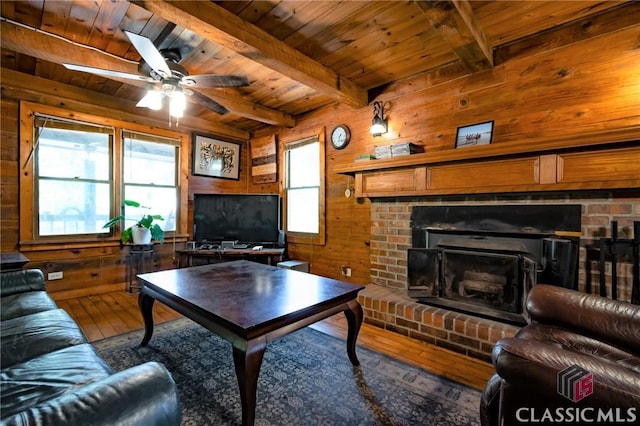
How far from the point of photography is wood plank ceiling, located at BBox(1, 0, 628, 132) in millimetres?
1961

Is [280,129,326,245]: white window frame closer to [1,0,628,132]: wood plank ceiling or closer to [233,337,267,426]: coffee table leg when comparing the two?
[1,0,628,132]: wood plank ceiling

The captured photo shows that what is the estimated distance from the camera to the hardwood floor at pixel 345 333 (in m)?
1.95

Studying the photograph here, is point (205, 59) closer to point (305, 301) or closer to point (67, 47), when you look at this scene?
point (67, 47)

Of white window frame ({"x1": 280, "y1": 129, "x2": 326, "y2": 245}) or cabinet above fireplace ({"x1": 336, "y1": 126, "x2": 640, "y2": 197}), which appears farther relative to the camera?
white window frame ({"x1": 280, "y1": 129, "x2": 326, "y2": 245})

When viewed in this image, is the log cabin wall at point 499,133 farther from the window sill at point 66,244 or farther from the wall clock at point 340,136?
the window sill at point 66,244

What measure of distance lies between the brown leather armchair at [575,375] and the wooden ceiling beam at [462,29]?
5.86 feet

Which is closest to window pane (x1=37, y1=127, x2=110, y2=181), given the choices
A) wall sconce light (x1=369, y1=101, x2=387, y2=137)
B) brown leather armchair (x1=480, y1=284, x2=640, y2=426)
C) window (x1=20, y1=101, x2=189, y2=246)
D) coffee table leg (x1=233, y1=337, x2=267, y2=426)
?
window (x1=20, y1=101, x2=189, y2=246)

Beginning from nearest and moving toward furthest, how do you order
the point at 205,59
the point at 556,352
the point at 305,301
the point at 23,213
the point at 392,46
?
the point at 556,352 < the point at 305,301 < the point at 392,46 < the point at 205,59 < the point at 23,213

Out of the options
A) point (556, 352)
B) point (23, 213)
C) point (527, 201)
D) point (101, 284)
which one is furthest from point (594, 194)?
point (23, 213)

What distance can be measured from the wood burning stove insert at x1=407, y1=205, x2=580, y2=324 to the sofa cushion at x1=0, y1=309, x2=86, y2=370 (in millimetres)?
2357

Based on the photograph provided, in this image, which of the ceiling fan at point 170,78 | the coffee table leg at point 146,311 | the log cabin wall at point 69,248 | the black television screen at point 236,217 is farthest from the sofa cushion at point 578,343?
the log cabin wall at point 69,248

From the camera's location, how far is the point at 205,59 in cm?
267

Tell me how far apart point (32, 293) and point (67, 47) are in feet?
6.24

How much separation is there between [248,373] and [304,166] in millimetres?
3147
